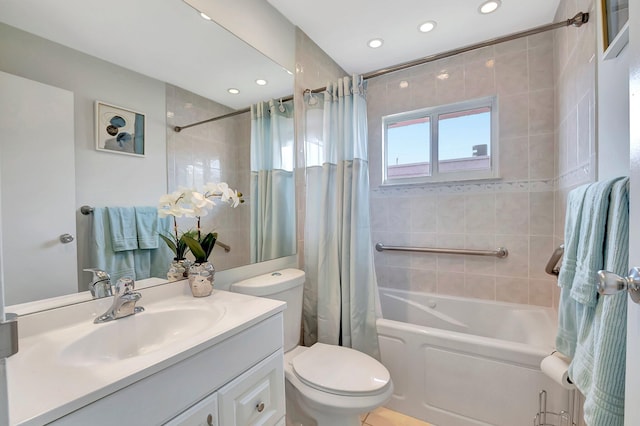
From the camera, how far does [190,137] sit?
48.6 inches

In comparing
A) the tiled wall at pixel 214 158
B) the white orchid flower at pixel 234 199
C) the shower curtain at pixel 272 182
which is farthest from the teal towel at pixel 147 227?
the shower curtain at pixel 272 182

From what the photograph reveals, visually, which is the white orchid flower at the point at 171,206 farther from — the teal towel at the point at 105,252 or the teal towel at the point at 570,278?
the teal towel at the point at 570,278

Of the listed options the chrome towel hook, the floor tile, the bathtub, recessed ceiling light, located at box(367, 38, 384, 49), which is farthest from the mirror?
the chrome towel hook

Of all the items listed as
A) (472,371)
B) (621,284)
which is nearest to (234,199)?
(621,284)

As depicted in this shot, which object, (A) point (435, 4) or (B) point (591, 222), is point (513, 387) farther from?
(A) point (435, 4)

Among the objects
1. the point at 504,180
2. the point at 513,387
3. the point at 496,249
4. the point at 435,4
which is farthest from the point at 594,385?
the point at 435,4

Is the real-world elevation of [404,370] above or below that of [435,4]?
below

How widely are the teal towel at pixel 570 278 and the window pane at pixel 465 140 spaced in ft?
4.17

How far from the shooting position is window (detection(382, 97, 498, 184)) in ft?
6.95

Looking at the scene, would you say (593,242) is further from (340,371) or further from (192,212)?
(192,212)

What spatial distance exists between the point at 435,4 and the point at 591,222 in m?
1.52

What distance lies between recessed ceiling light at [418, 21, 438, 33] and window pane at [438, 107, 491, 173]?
0.66 m

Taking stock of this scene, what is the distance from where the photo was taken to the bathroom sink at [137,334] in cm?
76

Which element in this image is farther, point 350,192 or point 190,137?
point 350,192
